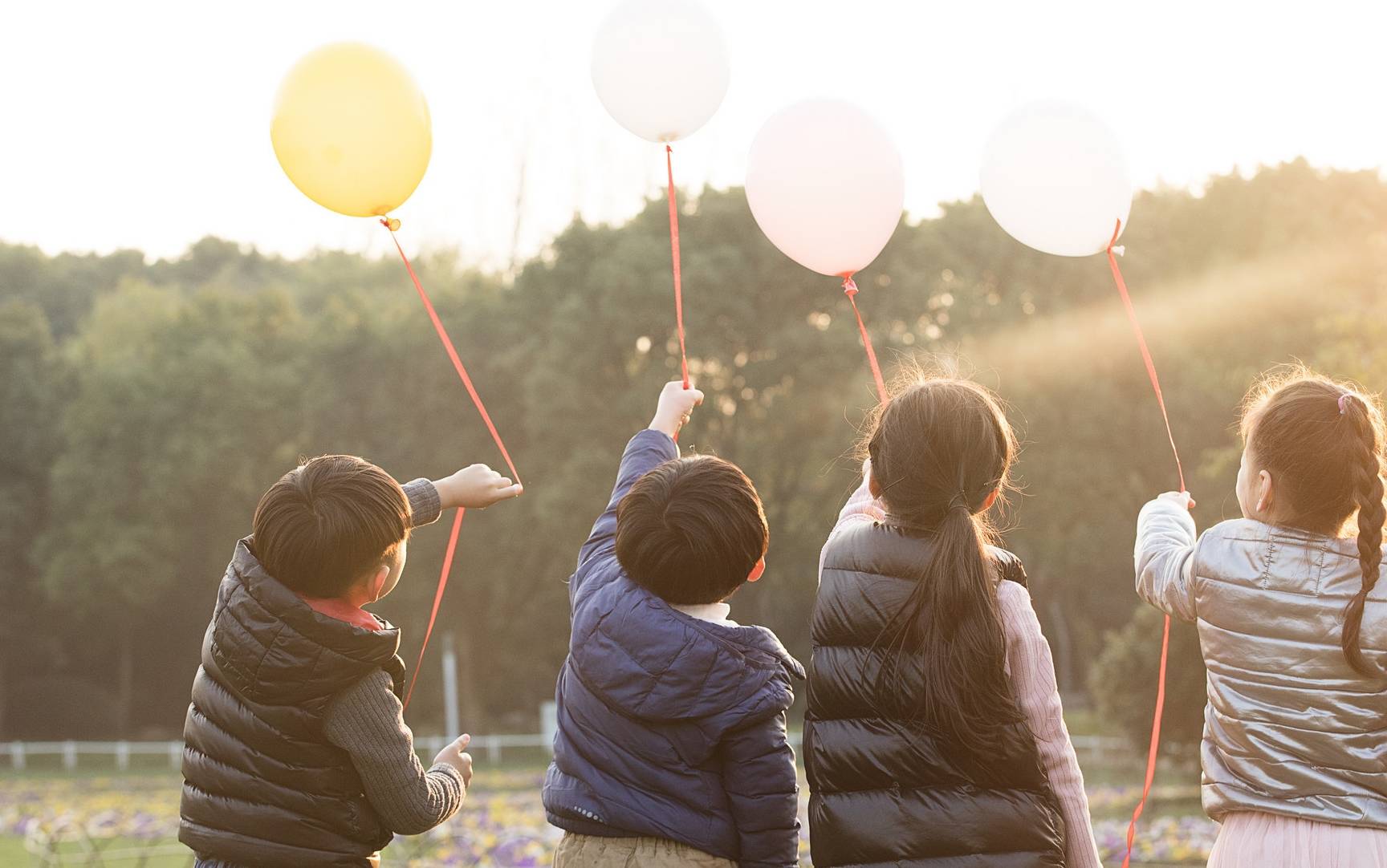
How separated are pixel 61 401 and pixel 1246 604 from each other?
24410 mm

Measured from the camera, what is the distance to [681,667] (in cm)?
216

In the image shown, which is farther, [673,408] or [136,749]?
[136,749]

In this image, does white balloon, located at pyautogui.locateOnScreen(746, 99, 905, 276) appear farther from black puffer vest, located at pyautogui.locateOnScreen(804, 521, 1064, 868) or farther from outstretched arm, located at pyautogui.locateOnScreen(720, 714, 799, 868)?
outstretched arm, located at pyautogui.locateOnScreen(720, 714, 799, 868)

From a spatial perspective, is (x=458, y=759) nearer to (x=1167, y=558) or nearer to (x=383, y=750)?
(x=383, y=750)

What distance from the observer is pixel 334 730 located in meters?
2.20

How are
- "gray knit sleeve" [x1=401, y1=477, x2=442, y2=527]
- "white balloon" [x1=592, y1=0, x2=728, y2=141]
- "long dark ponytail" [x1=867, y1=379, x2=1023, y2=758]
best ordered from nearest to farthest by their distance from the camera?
"long dark ponytail" [x1=867, y1=379, x2=1023, y2=758]
"gray knit sleeve" [x1=401, y1=477, x2=442, y2=527]
"white balloon" [x1=592, y1=0, x2=728, y2=141]

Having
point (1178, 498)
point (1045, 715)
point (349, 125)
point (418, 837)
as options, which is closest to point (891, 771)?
point (1045, 715)

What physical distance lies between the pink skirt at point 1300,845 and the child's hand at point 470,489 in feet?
4.84

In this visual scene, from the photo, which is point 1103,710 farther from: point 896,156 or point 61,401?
point 61,401

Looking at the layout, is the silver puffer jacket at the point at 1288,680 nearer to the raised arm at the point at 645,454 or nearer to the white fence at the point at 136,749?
the raised arm at the point at 645,454

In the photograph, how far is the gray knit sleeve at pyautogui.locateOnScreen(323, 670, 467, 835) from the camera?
2.20 metres

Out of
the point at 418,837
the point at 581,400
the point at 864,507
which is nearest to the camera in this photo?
the point at 864,507

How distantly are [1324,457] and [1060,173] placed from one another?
4.81 feet

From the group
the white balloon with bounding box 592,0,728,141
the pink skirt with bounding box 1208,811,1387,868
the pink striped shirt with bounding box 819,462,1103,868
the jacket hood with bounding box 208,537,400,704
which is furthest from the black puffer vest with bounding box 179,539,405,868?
the white balloon with bounding box 592,0,728,141
